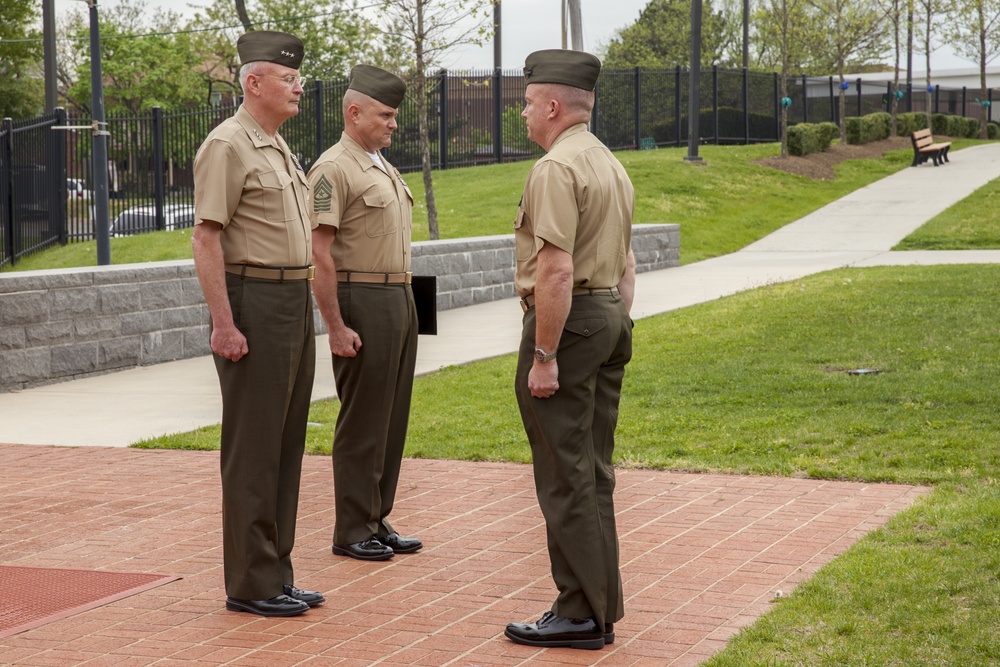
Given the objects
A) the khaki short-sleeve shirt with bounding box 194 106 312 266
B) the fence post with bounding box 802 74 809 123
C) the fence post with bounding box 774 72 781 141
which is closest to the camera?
the khaki short-sleeve shirt with bounding box 194 106 312 266

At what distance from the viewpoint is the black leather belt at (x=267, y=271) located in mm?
4855

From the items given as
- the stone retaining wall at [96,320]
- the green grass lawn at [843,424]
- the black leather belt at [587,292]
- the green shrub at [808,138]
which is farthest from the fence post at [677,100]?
the black leather belt at [587,292]

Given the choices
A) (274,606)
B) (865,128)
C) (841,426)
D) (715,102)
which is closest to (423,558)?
(274,606)

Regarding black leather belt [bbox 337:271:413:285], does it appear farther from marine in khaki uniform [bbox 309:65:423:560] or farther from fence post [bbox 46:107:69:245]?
fence post [bbox 46:107:69:245]

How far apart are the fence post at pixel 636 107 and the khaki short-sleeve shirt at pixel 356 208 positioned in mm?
31476

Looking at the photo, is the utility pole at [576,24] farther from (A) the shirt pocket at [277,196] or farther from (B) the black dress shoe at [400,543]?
(A) the shirt pocket at [277,196]

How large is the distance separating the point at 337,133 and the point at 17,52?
25850 mm

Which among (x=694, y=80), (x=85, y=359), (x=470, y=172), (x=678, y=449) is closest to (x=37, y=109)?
(x=470, y=172)

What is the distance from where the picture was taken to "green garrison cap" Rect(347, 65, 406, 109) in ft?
18.9

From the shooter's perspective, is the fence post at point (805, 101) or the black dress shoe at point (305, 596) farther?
the fence post at point (805, 101)

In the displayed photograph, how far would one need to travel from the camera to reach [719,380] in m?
10.2

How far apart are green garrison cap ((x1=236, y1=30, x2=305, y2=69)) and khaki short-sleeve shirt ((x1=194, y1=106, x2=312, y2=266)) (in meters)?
0.22

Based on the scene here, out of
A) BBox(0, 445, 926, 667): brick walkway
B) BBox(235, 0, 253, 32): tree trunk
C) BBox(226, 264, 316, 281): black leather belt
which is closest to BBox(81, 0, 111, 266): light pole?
BBox(0, 445, 926, 667): brick walkway

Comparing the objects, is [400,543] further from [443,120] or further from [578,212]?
[443,120]
